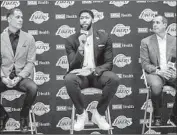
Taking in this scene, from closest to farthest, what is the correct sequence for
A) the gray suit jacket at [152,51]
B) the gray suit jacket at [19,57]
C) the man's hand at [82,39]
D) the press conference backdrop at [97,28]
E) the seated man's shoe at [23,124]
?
the seated man's shoe at [23,124] < the man's hand at [82,39] < the gray suit jacket at [19,57] < the gray suit jacket at [152,51] < the press conference backdrop at [97,28]

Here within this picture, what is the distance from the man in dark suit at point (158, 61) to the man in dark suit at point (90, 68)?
50 centimetres

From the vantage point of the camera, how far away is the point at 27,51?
163 inches

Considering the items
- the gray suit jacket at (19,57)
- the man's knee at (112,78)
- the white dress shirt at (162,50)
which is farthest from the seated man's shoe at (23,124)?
the white dress shirt at (162,50)

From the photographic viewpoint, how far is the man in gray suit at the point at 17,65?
151 inches

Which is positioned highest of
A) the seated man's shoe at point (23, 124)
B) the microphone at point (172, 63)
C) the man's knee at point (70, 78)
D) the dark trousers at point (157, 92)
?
the microphone at point (172, 63)

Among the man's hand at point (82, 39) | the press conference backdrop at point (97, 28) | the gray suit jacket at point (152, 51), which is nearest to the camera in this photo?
the man's hand at point (82, 39)

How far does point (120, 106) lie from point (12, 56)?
1696mm

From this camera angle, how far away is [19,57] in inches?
160

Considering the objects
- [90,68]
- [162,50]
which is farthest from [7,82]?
[162,50]

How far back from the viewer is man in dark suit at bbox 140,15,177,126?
386 centimetres

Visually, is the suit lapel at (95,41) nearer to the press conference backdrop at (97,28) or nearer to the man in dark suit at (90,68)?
the man in dark suit at (90,68)

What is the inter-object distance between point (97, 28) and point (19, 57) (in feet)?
4.15

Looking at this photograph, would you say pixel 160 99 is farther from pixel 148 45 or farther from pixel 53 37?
pixel 53 37

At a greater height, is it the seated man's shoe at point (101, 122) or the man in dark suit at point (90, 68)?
the man in dark suit at point (90, 68)
